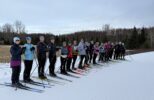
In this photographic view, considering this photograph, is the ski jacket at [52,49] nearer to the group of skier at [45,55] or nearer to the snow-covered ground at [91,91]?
the group of skier at [45,55]

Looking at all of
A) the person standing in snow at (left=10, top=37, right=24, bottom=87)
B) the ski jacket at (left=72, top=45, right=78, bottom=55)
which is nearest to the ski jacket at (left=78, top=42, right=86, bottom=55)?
the ski jacket at (left=72, top=45, right=78, bottom=55)

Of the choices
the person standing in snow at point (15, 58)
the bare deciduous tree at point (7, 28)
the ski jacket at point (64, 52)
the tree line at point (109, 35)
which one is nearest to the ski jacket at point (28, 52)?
the person standing in snow at point (15, 58)

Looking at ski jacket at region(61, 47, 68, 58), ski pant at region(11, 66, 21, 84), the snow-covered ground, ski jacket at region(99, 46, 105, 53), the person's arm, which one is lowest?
the snow-covered ground

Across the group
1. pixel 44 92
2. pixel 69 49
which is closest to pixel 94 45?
pixel 69 49

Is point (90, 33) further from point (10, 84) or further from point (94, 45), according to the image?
point (10, 84)

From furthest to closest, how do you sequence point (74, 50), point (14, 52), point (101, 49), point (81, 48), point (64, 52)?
1. point (101, 49)
2. point (81, 48)
3. point (74, 50)
4. point (64, 52)
5. point (14, 52)

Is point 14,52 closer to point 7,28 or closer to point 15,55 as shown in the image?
point 15,55

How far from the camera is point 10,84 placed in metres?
8.40

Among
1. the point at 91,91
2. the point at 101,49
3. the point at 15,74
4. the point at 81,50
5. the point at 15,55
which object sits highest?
the point at 15,55

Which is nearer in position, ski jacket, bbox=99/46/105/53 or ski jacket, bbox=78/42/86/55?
ski jacket, bbox=78/42/86/55

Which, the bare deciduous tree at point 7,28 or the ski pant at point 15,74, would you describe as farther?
the bare deciduous tree at point 7,28

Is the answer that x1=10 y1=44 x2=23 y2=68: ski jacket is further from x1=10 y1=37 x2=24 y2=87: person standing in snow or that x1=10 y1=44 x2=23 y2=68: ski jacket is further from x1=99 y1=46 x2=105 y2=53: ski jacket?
x1=99 y1=46 x2=105 y2=53: ski jacket

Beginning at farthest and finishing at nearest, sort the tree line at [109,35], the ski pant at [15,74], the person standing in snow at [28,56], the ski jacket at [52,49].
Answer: the tree line at [109,35]
the ski jacket at [52,49]
the person standing in snow at [28,56]
the ski pant at [15,74]

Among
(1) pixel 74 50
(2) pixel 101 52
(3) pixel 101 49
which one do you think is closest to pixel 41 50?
(1) pixel 74 50
